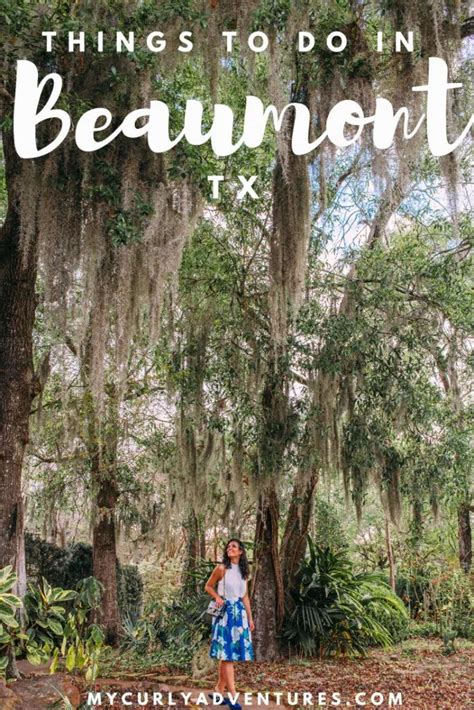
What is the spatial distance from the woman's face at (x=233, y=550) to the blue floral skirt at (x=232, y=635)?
28 cm

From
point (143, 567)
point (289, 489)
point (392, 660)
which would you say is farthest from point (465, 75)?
point (143, 567)

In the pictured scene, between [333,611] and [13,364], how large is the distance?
428 cm

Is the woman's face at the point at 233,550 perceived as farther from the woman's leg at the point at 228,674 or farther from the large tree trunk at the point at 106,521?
the large tree trunk at the point at 106,521

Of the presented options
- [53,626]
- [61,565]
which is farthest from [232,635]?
[61,565]

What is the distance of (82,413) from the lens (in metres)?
7.13

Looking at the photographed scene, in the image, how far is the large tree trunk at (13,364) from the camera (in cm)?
450

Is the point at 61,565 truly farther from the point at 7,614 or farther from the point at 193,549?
the point at 7,614

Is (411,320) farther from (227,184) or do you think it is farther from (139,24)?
(139,24)

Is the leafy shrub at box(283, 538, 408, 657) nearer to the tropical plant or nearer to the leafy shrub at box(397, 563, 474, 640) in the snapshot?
the leafy shrub at box(397, 563, 474, 640)

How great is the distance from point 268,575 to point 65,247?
397cm

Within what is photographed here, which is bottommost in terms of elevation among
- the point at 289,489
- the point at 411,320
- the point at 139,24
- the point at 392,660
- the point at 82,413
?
the point at 392,660

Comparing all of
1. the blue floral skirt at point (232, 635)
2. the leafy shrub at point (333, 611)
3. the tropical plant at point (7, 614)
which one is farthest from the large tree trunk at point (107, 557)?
the tropical plant at point (7, 614)

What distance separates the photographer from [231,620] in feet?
15.0

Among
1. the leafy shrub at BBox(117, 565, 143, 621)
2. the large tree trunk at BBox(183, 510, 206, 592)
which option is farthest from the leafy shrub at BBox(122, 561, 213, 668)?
the leafy shrub at BBox(117, 565, 143, 621)
